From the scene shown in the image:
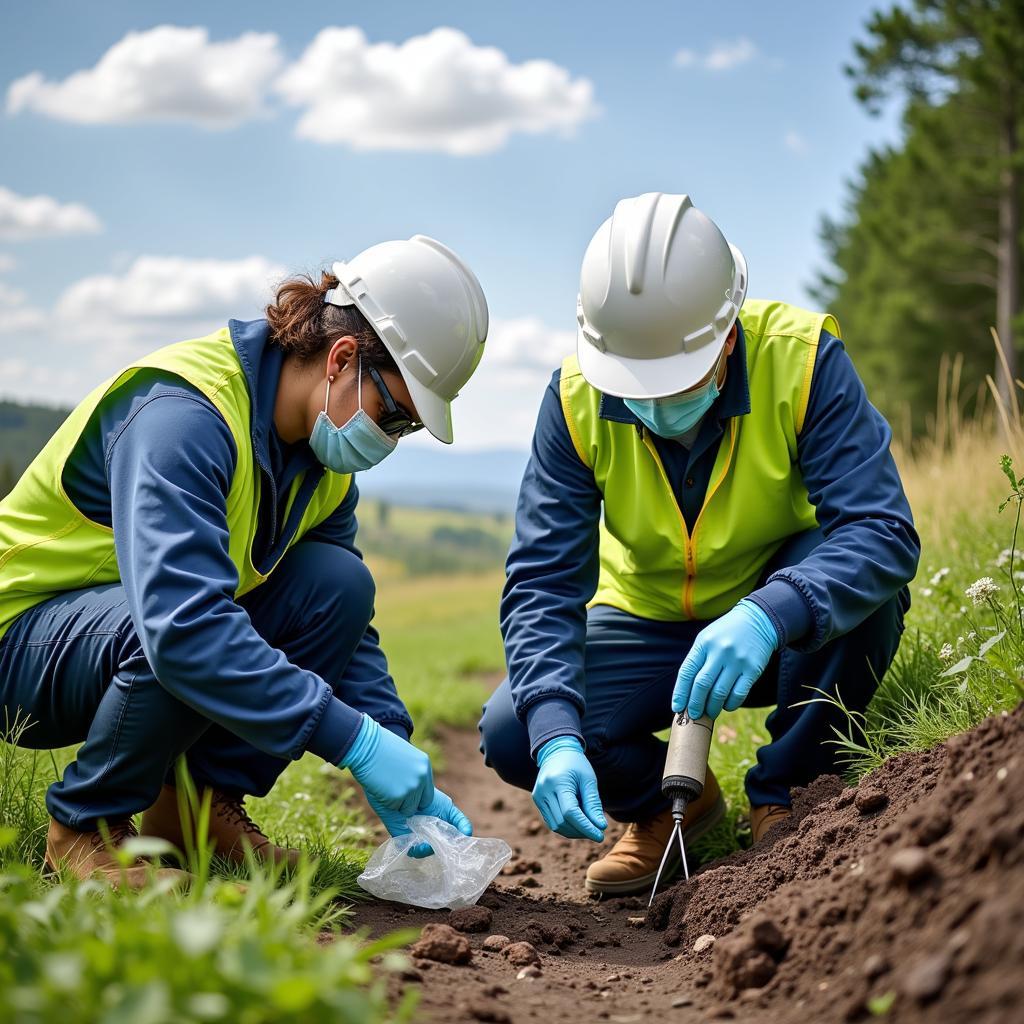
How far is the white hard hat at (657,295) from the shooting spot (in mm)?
2879

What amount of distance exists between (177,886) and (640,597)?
170cm

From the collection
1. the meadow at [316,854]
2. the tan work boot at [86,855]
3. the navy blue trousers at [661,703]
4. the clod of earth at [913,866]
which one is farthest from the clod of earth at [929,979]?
the tan work boot at [86,855]

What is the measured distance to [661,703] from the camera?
11.0 feet

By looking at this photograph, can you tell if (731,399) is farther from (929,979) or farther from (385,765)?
(929,979)

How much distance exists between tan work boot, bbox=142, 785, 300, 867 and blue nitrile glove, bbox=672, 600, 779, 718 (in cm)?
123

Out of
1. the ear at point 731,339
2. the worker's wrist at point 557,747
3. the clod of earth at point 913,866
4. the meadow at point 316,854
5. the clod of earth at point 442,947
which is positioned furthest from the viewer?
the ear at point 731,339

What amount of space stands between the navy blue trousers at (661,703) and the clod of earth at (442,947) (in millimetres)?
1031

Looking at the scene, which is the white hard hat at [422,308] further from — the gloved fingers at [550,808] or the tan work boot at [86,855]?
the tan work boot at [86,855]

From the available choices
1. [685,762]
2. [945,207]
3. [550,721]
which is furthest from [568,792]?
[945,207]

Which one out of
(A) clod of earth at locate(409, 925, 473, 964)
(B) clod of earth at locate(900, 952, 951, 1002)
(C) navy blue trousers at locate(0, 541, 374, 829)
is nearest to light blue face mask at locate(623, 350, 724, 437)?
(C) navy blue trousers at locate(0, 541, 374, 829)

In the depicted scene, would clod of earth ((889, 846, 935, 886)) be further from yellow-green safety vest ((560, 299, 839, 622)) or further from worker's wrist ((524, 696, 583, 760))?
yellow-green safety vest ((560, 299, 839, 622))

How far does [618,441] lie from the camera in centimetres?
318

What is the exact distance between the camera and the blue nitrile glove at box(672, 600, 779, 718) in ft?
8.95

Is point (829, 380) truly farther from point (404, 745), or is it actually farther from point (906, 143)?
point (906, 143)
